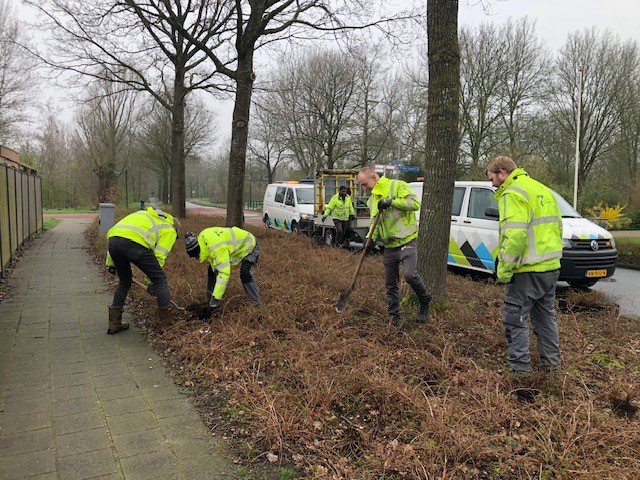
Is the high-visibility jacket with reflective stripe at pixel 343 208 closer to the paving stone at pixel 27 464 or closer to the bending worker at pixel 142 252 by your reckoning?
the bending worker at pixel 142 252

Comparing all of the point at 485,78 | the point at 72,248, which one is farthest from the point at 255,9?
the point at 485,78

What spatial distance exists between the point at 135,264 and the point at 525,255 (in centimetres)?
379

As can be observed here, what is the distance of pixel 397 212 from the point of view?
5023 millimetres

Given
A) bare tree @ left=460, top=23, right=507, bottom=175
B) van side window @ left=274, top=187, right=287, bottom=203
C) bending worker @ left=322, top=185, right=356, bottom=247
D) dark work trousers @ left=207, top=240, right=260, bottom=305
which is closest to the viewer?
dark work trousers @ left=207, top=240, right=260, bottom=305

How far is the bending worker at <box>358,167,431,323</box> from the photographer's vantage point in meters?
4.92

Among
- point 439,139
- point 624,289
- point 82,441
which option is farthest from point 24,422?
point 624,289

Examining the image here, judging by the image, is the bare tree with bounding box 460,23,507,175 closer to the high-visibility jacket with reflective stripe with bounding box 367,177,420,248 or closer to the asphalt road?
the asphalt road

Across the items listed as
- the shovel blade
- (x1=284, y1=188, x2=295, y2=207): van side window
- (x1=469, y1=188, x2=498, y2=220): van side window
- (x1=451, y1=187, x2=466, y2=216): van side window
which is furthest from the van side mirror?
(x1=284, y1=188, x2=295, y2=207): van side window

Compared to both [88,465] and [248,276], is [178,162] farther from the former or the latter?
[88,465]

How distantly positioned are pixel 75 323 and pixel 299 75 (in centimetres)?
2752

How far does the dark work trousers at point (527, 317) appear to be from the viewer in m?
3.69

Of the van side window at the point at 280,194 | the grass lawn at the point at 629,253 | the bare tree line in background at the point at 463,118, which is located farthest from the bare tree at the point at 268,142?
the grass lawn at the point at 629,253

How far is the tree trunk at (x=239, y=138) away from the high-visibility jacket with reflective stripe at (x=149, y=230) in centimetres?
571

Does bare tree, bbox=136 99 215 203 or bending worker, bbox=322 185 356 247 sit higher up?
bare tree, bbox=136 99 215 203
